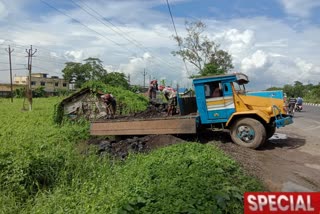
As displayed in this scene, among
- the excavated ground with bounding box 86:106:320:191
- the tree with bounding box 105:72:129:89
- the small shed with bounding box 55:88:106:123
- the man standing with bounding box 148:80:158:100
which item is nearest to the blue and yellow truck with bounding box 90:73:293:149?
the excavated ground with bounding box 86:106:320:191

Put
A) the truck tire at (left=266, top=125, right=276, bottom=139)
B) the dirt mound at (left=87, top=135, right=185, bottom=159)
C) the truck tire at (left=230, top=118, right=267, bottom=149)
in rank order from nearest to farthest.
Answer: the dirt mound at (left=87, top=135, right=185, bottom=159) → the truck tire at (left=230, top=118, right=267, bottom=149) → the truck tire at (left=266, top=125, right=276, bottom=139)

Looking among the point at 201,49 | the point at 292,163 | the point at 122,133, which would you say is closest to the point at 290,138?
the point at 292,163

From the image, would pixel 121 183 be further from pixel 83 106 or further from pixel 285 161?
pixel 83 106

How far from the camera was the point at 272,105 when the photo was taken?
40.1ft

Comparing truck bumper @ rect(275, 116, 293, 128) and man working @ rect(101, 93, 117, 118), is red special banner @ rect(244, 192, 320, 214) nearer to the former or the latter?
truck bumper @ rect(275, 116, 293, 128)

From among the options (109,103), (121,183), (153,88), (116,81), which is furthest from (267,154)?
(116,81)

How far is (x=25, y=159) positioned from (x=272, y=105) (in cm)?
800

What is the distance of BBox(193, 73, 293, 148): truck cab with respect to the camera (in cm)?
1188

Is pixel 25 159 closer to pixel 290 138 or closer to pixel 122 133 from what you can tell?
pixel 122 133

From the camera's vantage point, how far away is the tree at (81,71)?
84.6 m

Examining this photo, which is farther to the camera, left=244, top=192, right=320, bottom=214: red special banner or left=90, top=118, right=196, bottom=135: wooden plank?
left=90, top=118, right=196, bottom=135: wooden plank

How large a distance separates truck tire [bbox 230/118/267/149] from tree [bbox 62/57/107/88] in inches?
2850

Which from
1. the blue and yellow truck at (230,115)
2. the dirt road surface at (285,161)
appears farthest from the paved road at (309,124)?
the blue and yellow truck at (230,115)

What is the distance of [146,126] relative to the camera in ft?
40.5
